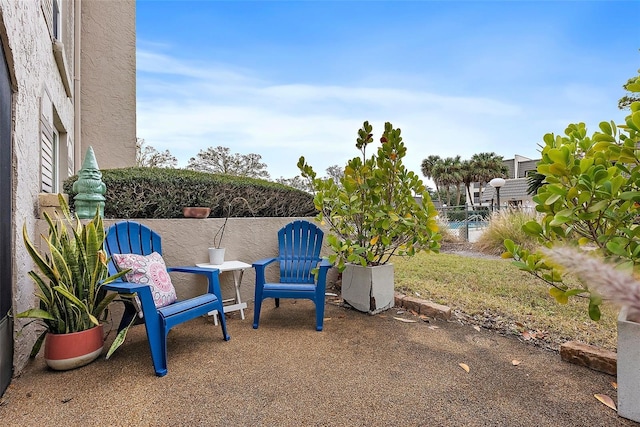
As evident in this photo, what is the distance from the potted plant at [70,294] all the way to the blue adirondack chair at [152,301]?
0.52 ft

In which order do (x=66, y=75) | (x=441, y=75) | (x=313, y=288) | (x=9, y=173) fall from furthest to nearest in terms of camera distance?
(x=441, y=75) < (x=66, y=75) < (x=313, y=288) < (x=9, y=173)

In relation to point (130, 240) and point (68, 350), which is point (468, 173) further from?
point (68, 350)

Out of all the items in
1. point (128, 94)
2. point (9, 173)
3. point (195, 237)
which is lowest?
point (195, 237)

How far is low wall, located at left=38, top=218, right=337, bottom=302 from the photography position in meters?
3.54

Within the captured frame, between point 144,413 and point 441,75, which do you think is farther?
point 441,75

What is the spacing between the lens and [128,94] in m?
6.79

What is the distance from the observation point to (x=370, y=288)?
3516mm

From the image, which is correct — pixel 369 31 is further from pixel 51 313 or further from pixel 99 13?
pixel 51 313

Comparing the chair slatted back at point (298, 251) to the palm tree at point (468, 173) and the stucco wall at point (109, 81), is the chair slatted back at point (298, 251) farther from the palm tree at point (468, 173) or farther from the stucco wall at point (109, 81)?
the palm tree at point (468, 173)

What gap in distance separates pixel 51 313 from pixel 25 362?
1.43 feet

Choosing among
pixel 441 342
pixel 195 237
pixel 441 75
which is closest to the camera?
pixel 441 342

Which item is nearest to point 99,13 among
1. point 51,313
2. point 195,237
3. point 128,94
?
point 128,94

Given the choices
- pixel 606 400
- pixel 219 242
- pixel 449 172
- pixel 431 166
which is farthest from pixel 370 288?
pixel 431 166

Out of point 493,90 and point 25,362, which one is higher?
point 493,90
